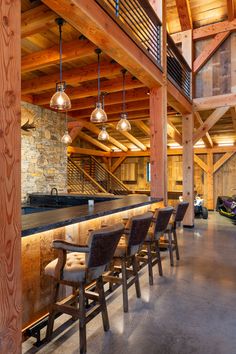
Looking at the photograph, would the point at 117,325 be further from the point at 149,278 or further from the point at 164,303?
the point at 149,278

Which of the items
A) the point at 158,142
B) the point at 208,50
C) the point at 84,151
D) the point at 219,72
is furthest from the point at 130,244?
the point at 84,151

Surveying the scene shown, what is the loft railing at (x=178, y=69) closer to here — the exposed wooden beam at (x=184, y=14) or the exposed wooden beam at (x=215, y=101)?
the exposed wooden beam at (x=215, y=101)

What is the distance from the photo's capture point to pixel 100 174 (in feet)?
39.3

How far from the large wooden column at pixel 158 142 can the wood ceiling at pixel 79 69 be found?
0.65 m

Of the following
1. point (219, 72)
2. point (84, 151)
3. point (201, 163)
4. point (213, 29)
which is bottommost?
point (201, 163)

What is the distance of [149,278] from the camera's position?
351 cm

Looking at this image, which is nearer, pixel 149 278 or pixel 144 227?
pixel 144 227

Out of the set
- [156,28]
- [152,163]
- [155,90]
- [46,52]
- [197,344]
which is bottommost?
[197,344]

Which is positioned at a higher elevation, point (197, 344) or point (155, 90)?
point (155, 90)

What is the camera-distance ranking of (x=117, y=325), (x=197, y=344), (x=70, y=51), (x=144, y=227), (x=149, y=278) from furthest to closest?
1. (x=70, y=51)
2. (x=149, y=278)
3. (x=144, y=227)
4. (x=117, y=325)
5. (x=197, y=344)

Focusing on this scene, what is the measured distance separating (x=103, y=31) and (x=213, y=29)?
17.8 feet

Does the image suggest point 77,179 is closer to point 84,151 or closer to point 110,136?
point 84,151

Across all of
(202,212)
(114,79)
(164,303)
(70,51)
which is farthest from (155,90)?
(202,212)

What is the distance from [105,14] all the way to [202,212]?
723 cm
